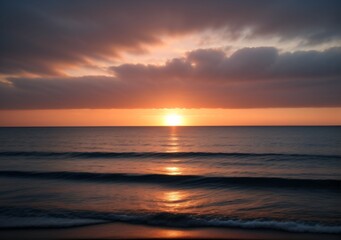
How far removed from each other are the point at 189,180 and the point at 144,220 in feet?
29.9

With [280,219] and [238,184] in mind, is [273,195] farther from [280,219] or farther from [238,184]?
[280,219]

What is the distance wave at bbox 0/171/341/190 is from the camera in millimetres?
17406

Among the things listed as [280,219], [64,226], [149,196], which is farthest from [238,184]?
[64,226]

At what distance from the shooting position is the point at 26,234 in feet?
29.7

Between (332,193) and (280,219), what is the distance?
6383 millimetres

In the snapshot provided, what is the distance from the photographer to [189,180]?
1919cm

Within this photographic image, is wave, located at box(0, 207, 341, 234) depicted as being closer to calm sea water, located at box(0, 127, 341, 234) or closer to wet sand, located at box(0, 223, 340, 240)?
calm sea water, located at box(0, 127, 341, 234)

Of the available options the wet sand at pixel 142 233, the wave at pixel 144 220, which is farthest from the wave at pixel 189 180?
the wet sand at pixel 142 233

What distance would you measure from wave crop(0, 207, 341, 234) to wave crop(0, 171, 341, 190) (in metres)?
7.18

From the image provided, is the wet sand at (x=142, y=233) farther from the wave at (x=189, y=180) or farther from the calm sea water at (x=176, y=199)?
the wave at (x=189, y=180)

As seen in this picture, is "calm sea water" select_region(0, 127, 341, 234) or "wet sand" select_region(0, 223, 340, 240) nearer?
"wet sand" select_region(0, 223, 340, 240)

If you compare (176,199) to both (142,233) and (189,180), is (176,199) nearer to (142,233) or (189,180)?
(142,233)

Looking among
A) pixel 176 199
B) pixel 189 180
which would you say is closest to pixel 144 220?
pixel 176 199

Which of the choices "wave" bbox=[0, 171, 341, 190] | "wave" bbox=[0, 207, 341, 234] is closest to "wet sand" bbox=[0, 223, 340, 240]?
"wave" bbox=[0, 207, 341, 234]
